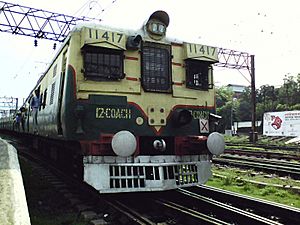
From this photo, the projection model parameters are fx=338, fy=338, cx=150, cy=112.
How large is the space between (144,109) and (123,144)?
3.32 ft

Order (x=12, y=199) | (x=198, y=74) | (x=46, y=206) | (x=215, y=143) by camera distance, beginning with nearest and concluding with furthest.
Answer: (x=12, y=199) < (x=46, y=206) < (x=215, y=143) < (x=198, y=74)

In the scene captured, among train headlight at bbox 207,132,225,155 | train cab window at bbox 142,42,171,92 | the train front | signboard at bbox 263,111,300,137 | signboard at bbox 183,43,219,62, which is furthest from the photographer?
signboard at bbox 263,111,300,137

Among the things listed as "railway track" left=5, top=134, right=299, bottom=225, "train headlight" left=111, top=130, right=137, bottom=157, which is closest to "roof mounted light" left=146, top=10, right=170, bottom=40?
"train headlight" left=111, top=130, right=137, bottom=157

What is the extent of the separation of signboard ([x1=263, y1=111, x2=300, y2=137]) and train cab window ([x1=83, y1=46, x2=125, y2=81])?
80.9 ft

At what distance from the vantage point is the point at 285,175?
9.66 m

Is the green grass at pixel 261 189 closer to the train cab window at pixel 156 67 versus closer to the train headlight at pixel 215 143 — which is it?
the train headlight at pixel 215 143

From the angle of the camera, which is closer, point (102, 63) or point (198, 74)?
point (102, 63)

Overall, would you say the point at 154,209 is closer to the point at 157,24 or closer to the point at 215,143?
the point at 215,143

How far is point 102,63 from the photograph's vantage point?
242 inches

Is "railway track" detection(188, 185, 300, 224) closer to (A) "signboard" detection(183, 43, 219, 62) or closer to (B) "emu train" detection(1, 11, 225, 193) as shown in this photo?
(B) "emu train" detection(1, 11, 225, 193)

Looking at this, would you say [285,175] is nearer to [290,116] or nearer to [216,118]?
[216,118]

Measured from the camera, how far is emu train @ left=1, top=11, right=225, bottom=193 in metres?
5.67

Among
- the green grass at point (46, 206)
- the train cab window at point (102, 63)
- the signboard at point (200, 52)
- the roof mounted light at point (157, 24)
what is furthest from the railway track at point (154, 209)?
the roof mounted light at point (157, 24)

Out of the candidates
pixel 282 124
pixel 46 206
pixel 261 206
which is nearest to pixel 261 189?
pixel 261 206
